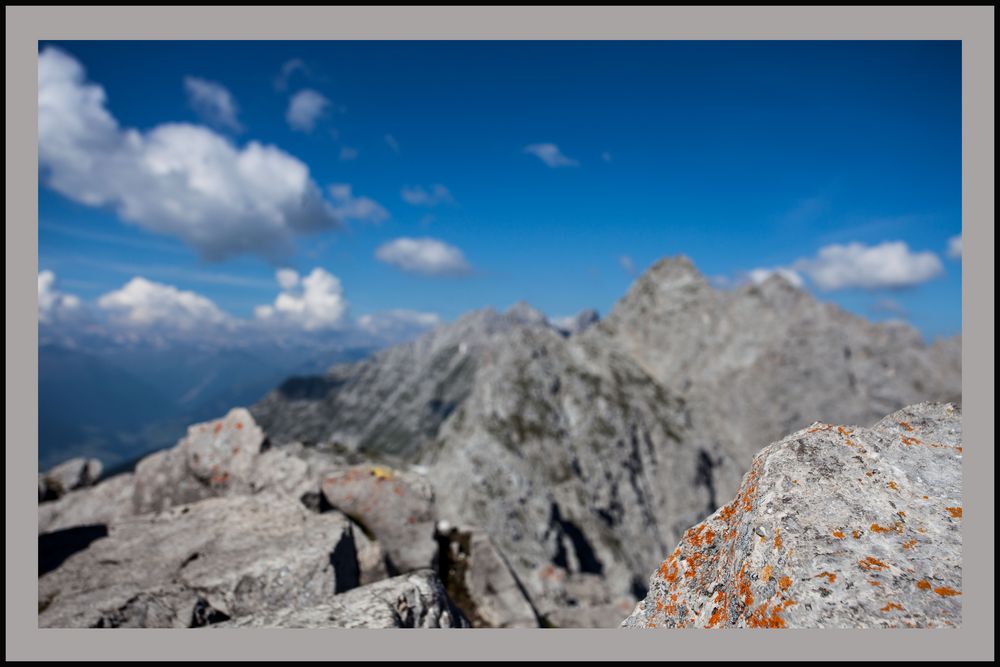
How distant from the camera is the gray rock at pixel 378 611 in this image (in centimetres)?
803

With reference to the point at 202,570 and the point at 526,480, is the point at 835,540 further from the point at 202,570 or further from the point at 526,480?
the point at 526,480

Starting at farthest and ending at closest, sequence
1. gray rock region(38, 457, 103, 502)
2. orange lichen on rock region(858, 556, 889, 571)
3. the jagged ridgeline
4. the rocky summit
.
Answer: the jagged ridgeline → gray rock region(38, 457, 103, 502) → the rocky summit → orange lichen on rock region(858, 556, 889, 571)

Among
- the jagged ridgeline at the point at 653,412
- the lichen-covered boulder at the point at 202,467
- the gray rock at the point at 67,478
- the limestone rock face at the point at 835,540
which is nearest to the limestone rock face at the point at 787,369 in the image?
the jagged ridgeline at the point at 653,412

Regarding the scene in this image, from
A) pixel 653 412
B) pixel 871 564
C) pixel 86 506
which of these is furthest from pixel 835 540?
pixel 653 412

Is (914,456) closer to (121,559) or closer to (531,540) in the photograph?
(121,559)

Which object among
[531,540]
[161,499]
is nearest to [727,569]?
[161,499]

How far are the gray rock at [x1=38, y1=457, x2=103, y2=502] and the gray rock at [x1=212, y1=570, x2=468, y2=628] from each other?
30.4m

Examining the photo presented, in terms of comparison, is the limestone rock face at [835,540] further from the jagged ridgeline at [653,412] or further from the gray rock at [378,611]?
the jagged ridgeline at [653,412]

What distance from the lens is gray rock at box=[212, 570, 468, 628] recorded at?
8.03 m

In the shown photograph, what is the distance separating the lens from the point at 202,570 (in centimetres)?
1192

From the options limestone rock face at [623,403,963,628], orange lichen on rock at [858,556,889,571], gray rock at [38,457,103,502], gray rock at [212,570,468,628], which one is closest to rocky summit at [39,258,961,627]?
gray rock at [212,570,468,628]

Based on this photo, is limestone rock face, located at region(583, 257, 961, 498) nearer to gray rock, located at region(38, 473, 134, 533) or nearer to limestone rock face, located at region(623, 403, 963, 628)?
gray rock, located at region(38, 473, 134, 533)

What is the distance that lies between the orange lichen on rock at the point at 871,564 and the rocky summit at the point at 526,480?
1.91 ft

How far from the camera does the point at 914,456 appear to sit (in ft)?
21.8
